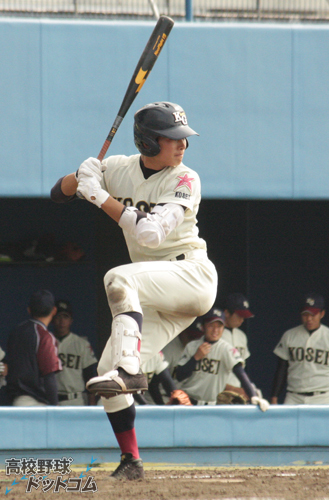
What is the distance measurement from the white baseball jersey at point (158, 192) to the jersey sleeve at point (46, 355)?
86.9 inches

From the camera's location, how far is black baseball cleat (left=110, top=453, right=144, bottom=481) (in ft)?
12.3

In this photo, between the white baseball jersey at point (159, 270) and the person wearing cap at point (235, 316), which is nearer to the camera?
the white baseball jersey at point (159, 270)

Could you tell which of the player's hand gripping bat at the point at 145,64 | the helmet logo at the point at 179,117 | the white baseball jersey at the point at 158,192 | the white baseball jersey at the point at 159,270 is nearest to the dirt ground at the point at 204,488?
the white baseball jersey at the point at 159,270

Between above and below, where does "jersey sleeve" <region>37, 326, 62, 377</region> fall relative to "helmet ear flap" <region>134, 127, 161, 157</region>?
below

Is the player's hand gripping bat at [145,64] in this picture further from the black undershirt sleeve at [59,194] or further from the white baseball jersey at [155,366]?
the white baseball jersey at [155,366]

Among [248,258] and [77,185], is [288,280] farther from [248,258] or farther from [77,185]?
[77,185]

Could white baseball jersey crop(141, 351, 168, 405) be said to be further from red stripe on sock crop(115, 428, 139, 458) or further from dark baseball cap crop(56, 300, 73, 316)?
red stripe on sock crop(115, 428, 139, 458)

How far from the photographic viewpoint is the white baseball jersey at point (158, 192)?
3.82 meters

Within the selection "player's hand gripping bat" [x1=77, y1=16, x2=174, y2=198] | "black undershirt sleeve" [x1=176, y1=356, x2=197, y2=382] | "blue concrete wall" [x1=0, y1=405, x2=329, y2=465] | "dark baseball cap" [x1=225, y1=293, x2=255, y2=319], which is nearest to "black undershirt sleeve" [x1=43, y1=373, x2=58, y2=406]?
"blue concrete wall" [x1=0, y1=405, x2=329, y2=465]

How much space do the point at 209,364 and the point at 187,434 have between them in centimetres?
62

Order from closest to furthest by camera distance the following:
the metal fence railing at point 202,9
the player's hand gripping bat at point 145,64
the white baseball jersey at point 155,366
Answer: the player's hand gripping bat at point 145,64, the white baseball jersey at point 155,366, the metal fence railing at point 202,9

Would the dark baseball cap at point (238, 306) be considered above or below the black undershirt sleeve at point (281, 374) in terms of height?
above

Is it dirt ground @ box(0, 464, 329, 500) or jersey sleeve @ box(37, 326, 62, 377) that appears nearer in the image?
dirt ground @ box(0, 464, 329, 500)

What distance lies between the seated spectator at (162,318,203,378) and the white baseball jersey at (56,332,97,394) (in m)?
0.70
